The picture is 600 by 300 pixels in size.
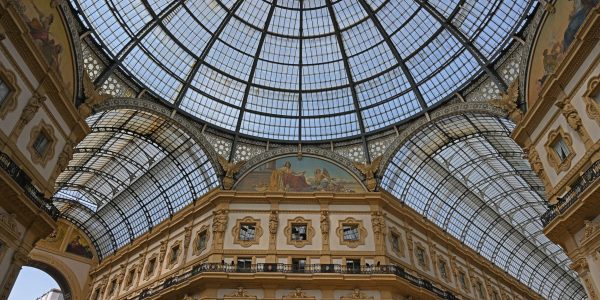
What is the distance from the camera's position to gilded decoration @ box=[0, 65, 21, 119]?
762 inches

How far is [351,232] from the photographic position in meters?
31.0

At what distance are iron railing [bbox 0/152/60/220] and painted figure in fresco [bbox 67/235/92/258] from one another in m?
27.4

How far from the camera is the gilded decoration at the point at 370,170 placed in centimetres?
3372

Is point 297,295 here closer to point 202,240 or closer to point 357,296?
point 357,296

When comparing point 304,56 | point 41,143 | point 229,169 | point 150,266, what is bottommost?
point 150,266

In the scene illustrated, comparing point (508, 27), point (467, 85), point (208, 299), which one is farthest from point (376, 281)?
point (508, 27)

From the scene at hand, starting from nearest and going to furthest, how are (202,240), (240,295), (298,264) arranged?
(240,295), (298,264), (202,240)

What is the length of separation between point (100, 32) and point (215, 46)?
8915mm

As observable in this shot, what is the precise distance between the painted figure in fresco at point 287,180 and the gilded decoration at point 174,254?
8457mm

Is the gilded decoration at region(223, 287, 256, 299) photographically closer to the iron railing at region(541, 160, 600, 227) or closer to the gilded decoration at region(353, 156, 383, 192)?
the gilded decoration at region(353, 156, 383, 192)

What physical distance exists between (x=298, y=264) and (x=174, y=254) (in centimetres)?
1070

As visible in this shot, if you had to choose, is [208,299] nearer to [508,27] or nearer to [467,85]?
[467,85]

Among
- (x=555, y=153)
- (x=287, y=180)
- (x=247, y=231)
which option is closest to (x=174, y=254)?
Answer: (x=247, y=231)

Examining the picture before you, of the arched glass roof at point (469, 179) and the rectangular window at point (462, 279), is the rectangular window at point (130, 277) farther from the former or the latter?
the rectangular window at point (462, 279)
